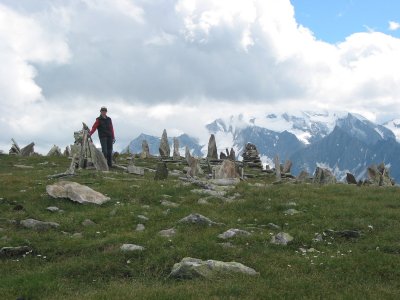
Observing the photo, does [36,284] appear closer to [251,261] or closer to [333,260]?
[251,261]

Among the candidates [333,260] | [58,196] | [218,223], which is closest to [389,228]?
[333,260]

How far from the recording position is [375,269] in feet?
48.0

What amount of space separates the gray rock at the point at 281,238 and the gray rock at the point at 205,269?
303 cm

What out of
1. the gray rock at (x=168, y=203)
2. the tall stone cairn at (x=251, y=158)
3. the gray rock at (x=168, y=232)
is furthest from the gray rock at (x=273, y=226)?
the tall stone cairn at (x=251, y=158)

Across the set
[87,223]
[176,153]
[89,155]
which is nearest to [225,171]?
[89,155]

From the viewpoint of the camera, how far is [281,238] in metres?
17.5

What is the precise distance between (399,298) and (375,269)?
2225 millimetres

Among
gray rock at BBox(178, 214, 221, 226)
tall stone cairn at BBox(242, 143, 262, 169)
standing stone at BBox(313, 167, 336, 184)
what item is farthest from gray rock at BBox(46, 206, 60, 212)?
tall stone cairn at BBox(242, 143, 262, 169)

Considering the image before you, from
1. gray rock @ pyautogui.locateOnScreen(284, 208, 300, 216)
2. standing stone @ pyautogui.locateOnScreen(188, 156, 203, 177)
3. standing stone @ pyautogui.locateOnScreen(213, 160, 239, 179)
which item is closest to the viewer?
gray rock @ pyautogui.locateOnScreen(284, 208, 300, 216)

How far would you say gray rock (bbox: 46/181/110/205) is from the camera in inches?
921

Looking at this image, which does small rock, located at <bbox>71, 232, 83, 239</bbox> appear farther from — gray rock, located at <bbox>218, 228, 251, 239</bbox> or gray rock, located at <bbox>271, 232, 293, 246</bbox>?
gray rock, located at <bbox>271, 232, 293, 246</bbox>

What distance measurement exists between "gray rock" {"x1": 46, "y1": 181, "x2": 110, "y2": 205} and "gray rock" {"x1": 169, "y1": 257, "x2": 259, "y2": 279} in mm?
9800

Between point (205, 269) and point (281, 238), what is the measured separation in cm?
424

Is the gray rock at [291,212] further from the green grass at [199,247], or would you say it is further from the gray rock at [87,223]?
the gray rock at [87,223]
